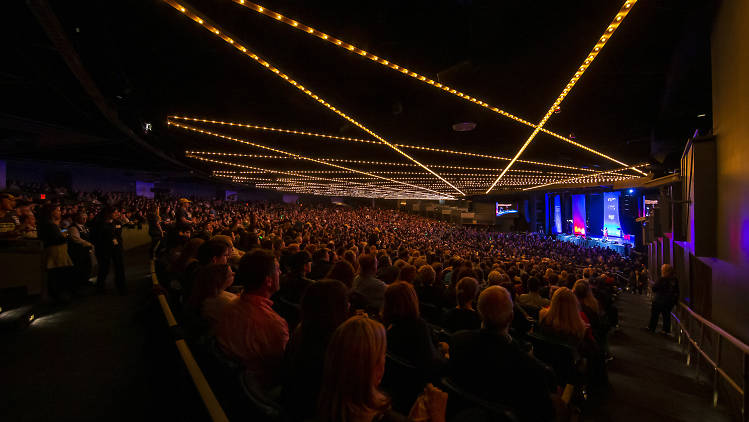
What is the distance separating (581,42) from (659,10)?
1096 mm

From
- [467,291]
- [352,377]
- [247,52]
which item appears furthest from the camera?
[247,52]

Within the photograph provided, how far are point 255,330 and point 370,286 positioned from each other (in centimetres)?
187

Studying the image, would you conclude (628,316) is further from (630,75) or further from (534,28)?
(534,28)

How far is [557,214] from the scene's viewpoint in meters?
33.1

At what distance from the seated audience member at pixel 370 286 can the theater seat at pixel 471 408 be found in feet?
5.44

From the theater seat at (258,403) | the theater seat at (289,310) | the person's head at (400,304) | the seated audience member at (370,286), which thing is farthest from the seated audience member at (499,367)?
the theater seat at (289,310)

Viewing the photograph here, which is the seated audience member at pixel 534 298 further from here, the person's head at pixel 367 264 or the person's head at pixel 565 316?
the person's head at pixel 367 264

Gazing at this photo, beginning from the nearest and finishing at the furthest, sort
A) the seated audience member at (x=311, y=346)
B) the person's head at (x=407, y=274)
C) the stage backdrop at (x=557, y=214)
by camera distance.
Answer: the seated audience member at (x=311, y=346) < the person's head at (x=407, y=274) < the stage backdrop at (x=557, y=214)

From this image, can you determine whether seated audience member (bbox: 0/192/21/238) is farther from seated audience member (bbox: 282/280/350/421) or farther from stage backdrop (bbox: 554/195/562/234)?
stage backdrop (bbox: 554/195/562/234)

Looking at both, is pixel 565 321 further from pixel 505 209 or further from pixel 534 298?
pixel 505 209

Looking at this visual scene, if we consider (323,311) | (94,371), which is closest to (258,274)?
(323,311)

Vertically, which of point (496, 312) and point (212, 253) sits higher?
point (212, 253)

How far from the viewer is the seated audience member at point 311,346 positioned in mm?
1691

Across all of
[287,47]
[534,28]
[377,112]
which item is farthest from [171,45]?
[534,28]
